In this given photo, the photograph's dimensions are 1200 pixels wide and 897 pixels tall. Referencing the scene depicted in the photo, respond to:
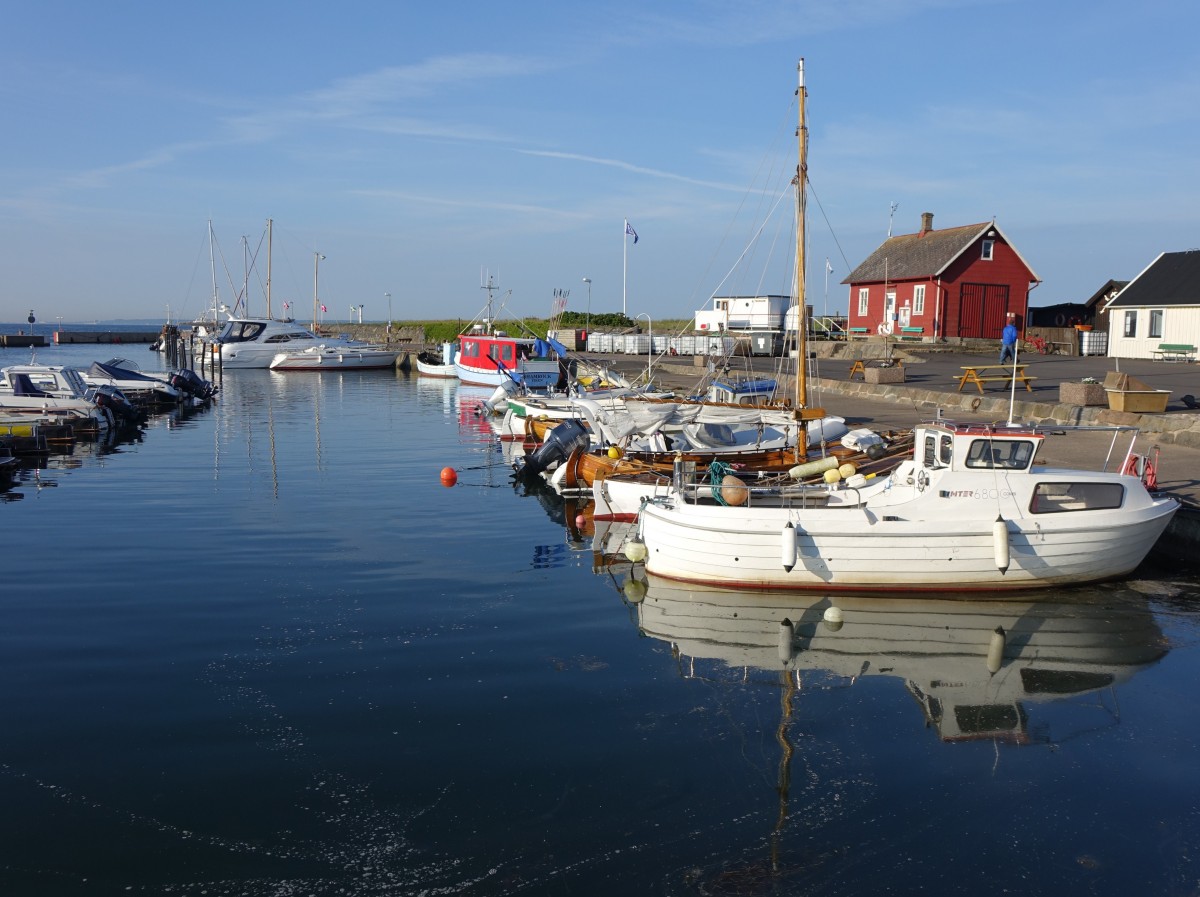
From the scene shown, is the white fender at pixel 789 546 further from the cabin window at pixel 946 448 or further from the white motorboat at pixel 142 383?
the white motorboat at pixel 142 383

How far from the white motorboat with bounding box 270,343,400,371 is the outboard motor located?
31.4 metres

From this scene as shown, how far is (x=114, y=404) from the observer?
3456 centimetres

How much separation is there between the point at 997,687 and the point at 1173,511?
4.85 metres

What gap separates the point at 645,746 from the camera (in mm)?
9156

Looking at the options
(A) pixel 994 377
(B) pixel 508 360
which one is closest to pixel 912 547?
(A) pixel 994 377

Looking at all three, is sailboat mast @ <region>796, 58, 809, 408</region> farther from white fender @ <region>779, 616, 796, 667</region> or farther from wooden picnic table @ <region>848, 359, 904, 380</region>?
wooden picnic table @ <region>848, 359, 904, 380</region>

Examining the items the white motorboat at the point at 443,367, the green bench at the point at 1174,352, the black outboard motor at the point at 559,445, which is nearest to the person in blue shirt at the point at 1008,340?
the green bench at the point at 1174,352

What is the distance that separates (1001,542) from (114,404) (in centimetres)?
3041

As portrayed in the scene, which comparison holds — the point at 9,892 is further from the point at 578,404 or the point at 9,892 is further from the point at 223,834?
the point at 578,404

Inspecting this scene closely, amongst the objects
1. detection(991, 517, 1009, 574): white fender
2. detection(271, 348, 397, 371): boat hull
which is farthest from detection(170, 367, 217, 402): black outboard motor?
detection(991, 517, 1009, 574): white fender

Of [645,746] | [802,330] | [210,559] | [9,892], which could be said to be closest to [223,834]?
[9,892]

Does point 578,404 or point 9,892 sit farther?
point 578,404

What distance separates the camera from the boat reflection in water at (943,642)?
35.0ft

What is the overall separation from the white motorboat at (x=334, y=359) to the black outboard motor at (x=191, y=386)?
2072 centimetres
